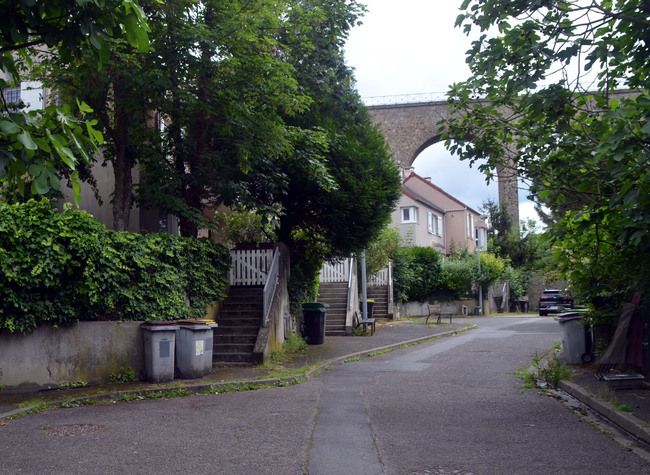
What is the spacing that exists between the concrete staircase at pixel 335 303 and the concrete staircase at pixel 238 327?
6507mm

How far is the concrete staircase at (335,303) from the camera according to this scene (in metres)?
22.6

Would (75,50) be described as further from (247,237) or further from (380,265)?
(380,265)

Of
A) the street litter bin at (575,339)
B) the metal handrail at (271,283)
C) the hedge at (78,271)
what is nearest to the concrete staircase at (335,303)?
the metal handrail at (271,283)

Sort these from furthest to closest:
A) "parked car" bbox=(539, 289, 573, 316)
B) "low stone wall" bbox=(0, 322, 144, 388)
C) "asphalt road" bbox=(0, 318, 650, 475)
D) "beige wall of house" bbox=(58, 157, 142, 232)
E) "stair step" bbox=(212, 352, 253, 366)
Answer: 1. "parked car" bbox=(539, 289, 573, 316)
2. "beige wall of house" bbox=(58, 157, 142, 232)
3. "stair step" bbox=(212, 352, 253, 366)
4. "low stone wall" bbox=(0, 322, 144, 388)
5. "asphalt road" bbox=(0, 318, 650, 475)

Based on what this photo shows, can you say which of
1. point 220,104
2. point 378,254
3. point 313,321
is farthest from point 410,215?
point 220,104

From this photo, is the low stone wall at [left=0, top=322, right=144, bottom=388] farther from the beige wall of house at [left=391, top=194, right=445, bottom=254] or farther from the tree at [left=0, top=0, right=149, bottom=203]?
the beige wall of house at [left=391, top=194, right=445, bottom=254]

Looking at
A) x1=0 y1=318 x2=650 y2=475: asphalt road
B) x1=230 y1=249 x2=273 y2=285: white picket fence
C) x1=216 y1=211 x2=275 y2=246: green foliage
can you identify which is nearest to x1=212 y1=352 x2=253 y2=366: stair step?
x1=0 y1=318 x2=650 y2=475: asphalt road

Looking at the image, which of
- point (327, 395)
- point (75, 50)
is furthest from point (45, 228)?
point (75, 50)

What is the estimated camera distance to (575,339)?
1262 centimetres

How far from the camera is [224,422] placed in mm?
8086

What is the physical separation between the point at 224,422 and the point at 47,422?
2.34 meters

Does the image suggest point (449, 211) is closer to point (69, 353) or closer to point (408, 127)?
point (408, 127)

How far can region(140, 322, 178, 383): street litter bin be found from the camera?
11195 mm

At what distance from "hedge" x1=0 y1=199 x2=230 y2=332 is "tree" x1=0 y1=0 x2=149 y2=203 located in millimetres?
6094
